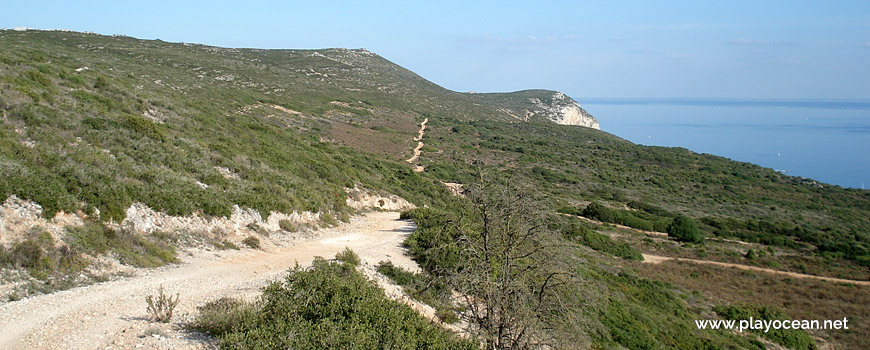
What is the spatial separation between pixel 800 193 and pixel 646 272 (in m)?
45.8

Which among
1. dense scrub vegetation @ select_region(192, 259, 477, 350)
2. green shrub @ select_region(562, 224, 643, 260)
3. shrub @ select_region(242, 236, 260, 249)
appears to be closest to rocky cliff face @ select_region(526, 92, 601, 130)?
green shrub @ select_region(562, 224, 643, 260)

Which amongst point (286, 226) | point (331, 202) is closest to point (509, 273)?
point (286, 226)

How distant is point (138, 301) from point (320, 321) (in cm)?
319

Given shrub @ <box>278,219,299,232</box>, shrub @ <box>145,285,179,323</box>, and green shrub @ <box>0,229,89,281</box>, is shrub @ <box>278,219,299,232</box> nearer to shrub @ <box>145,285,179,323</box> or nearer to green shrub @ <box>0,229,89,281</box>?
green shrub @ <box>0,229,89,281</box>

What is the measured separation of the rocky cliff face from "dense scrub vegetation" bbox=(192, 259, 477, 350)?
102 m

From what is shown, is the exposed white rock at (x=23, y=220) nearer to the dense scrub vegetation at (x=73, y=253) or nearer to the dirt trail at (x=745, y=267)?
the dense scrub vegetation at (x=73, y=253)

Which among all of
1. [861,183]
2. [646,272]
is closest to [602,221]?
[646,272]

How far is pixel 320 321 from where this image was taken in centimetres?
538

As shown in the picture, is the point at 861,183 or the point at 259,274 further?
the point at 861,183

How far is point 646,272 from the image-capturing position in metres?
19.5

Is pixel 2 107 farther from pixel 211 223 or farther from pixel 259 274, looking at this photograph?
pixel 259 274

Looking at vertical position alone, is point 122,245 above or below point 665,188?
Result: above

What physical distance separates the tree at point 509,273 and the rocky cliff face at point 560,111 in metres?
101

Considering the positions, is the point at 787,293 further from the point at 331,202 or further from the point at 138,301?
the point at 138,301
